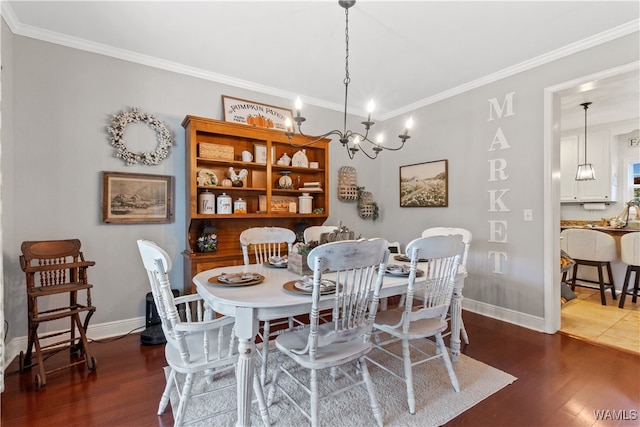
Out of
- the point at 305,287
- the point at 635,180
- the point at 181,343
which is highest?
the point at 635,180

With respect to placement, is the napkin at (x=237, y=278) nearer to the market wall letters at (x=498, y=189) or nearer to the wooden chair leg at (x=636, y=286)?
the market wall letters at (x=498, y=189)

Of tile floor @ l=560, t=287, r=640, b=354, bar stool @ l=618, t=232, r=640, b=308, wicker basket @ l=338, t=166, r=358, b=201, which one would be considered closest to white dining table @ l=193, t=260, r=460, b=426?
wicker basket @ l=338, t=166, r=358, b=201

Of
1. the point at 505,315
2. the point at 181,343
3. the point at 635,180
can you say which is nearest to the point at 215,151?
the point at 181,343

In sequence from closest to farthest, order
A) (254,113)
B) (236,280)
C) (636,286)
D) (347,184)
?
(236,280) → (254,113) → (636,286) → (347,184)

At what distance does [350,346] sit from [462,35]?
2.59 metres

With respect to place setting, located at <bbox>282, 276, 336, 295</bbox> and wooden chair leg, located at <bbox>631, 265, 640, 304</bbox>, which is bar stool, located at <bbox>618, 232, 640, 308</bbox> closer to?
wooden chair leg, located at <bbox>631, 265, 640, 304</bbox>

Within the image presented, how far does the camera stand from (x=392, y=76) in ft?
11.0

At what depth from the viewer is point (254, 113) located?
353 cm

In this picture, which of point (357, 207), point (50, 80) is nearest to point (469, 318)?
point (357, 207)

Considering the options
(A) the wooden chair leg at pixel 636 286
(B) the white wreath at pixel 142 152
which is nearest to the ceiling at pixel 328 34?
(B) the white wreath at pixel 142 152

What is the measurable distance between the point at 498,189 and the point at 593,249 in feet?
6.12

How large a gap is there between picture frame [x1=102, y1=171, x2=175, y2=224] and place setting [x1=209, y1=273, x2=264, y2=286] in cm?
146

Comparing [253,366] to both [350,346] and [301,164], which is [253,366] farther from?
[301,164]

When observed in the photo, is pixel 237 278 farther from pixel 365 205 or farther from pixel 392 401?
pixel 365 205
